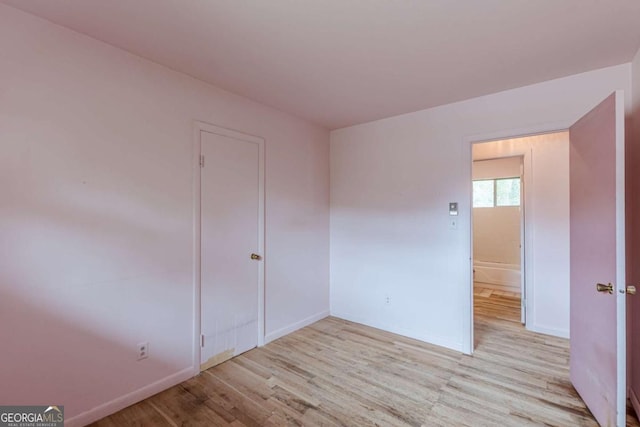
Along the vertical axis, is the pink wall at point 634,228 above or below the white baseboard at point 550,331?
above

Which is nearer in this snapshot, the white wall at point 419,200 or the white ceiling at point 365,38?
the white ceiling at point 365,38

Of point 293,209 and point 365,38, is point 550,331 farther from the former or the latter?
point 365,38

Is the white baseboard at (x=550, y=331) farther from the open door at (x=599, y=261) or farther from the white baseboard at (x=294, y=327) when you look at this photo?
the white baseboard at (x=294, y=327)

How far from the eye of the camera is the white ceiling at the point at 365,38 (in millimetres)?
1585

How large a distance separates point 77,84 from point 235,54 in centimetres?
102

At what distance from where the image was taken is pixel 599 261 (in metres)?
1.80

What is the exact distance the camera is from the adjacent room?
167cm

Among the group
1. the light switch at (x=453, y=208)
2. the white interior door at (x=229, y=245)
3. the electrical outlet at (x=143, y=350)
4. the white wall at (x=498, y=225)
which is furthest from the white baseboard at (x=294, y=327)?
the white wall at (x=498, y=225)

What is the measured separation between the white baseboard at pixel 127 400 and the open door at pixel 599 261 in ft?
9.52

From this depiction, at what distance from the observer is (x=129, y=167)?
2.07 m

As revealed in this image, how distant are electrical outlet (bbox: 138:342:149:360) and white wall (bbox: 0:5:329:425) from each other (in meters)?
0.04

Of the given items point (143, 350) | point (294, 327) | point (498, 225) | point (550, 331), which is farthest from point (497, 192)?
point (143, 350)

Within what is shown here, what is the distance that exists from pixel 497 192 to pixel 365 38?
5.14 m

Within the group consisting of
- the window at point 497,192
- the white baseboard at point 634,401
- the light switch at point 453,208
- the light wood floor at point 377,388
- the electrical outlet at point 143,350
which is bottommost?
the light wood floor at point 377,388
